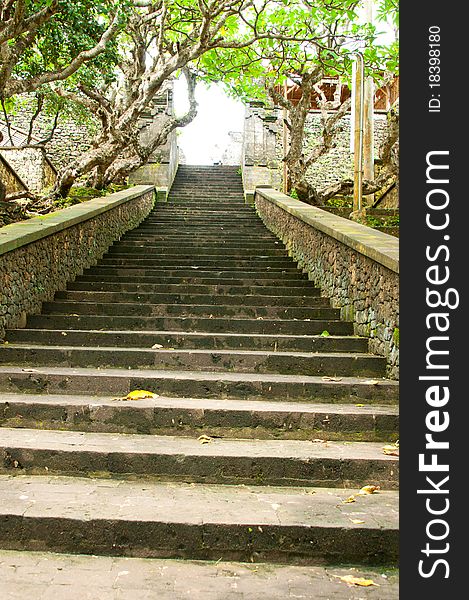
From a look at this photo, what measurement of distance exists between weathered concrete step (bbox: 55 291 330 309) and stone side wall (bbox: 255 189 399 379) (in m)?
0.32

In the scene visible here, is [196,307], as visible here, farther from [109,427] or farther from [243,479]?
[243,479]

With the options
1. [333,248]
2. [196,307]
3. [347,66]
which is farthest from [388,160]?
[196,307]

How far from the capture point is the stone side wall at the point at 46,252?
594 cm

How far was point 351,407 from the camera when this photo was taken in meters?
4.76

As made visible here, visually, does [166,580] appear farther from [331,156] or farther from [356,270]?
[331,156]

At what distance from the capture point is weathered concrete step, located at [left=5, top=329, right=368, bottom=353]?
5.81 meters

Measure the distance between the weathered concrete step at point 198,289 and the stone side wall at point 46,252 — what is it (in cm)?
34

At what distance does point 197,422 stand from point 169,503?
0.89m

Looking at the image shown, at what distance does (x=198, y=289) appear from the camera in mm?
7484

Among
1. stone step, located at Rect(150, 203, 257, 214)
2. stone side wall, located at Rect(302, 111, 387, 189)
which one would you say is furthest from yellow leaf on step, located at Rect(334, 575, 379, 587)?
stone side wall, located at Rect(302, 111, 387, 189)

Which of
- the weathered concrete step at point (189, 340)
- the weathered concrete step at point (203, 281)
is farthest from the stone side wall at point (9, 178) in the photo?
the weathered concrete step at point (189, 340)

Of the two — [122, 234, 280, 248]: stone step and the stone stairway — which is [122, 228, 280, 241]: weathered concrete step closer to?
[122, 234, 280, 248]: stone step

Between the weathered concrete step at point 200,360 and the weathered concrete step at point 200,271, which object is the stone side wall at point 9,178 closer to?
the weathered concrete step at point 200,271

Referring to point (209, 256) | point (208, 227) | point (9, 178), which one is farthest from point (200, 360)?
point (9, 178)
